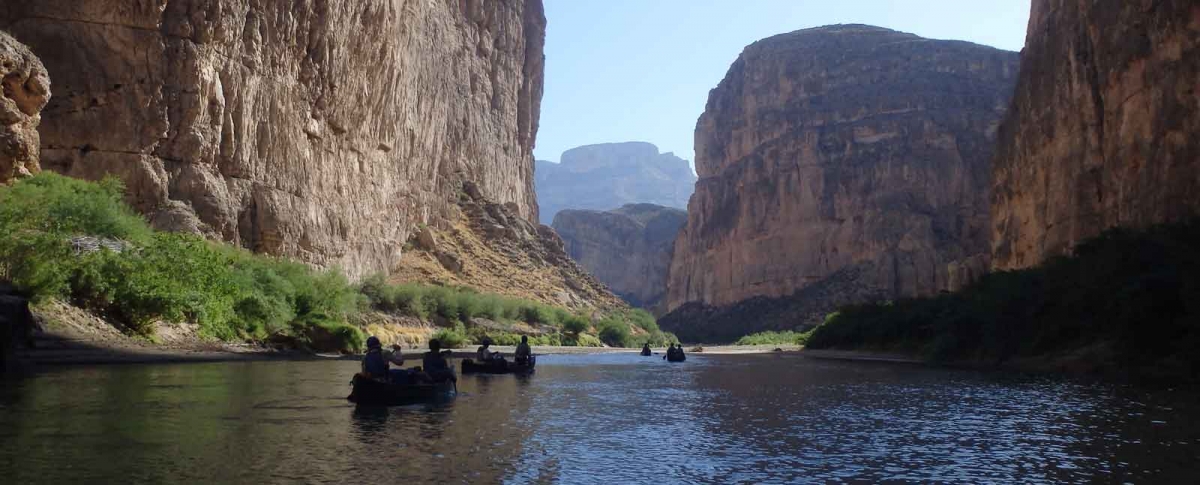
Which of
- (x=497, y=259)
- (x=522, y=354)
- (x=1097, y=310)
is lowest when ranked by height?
(x=522, y=354)

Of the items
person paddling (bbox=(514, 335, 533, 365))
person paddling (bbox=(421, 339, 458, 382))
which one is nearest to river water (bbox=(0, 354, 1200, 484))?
person paddling (bbox=(421, 339, 458, 382))

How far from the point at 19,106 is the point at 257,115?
12919 millimetres

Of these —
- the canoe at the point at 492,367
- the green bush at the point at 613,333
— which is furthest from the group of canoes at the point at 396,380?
the green bush at the point at 613,333

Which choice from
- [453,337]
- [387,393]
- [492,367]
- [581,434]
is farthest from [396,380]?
[453,337]

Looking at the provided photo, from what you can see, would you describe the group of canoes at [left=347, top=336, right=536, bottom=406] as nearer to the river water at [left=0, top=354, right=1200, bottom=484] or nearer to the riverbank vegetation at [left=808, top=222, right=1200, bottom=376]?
the river water at [left=0, top=354, right=1200, bottom=484]

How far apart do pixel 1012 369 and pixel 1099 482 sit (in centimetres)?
2267

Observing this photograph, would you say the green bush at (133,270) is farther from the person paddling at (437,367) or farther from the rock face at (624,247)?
the rock face at (624,247)

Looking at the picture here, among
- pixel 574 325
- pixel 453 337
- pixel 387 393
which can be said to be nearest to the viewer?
pixel 387 393

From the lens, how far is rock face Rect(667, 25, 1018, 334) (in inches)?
3964

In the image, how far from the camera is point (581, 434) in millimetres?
15375

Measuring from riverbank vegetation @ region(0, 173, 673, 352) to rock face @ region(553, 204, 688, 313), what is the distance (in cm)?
13198

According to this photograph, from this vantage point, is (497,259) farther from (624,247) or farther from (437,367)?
(624,247)

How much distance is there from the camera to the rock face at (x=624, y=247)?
181500 mm

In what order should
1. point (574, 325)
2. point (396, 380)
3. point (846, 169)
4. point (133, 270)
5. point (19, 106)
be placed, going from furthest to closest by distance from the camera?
1. point (846, 169)
2. point (574, 325)
3. point (19, 106)
4. point (133, 270)
5. point (396, 380)
